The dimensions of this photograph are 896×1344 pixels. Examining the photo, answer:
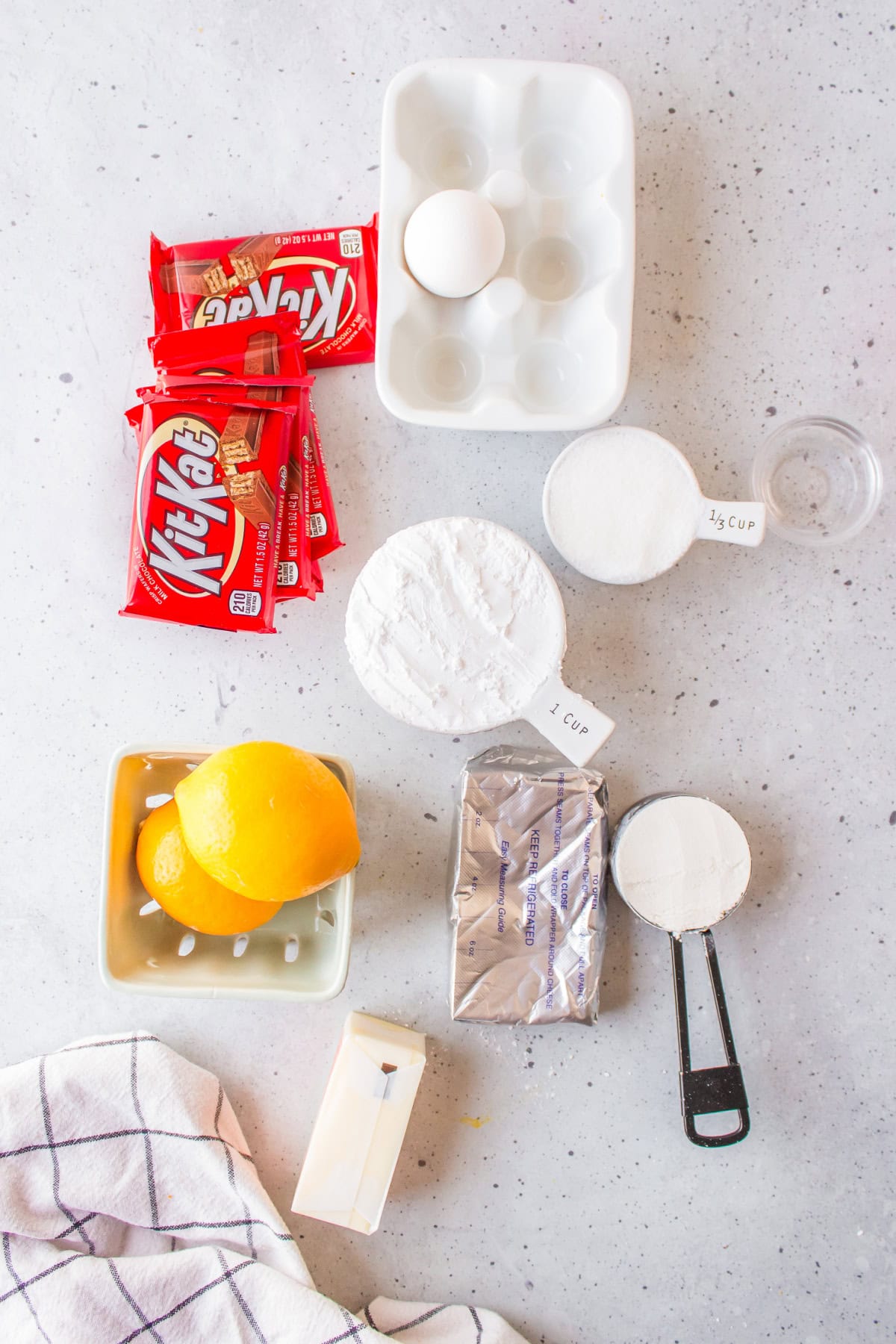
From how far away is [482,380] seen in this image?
0.78 meters

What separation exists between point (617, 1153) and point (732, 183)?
910 mm

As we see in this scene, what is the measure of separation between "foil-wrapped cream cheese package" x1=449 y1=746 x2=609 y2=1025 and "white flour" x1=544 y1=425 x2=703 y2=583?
192 millimetres

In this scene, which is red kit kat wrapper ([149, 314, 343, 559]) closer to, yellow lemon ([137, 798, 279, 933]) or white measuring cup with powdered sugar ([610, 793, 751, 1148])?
yellow lemon ([137, 798, 279, 933])

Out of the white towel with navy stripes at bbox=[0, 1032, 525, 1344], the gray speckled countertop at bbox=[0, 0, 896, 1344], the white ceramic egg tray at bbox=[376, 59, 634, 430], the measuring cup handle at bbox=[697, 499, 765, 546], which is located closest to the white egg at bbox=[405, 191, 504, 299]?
the white ceramic egg tray at bbox=[376, 59, 634, 430]

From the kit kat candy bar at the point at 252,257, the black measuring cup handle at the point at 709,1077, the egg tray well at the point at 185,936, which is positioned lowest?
the black measuring cup handle at the point at 709,1077

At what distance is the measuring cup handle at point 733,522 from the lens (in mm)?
773

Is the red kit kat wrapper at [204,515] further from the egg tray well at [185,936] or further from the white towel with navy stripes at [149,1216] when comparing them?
the white towel with navy stripes at [149,1216]

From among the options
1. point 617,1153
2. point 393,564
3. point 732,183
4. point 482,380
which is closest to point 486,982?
point 617,1153

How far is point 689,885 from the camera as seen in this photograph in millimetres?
785

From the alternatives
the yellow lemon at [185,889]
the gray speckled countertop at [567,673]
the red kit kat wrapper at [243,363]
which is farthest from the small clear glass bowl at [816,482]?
the yellow lemon at [185,889]

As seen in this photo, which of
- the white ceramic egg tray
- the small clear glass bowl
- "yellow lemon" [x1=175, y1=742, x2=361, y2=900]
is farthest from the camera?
the small clear glass bowl

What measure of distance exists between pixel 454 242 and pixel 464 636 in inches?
12.3

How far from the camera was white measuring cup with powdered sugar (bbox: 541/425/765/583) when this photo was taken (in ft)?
2.59

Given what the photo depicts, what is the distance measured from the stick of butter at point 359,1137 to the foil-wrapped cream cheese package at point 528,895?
0.08 metres
